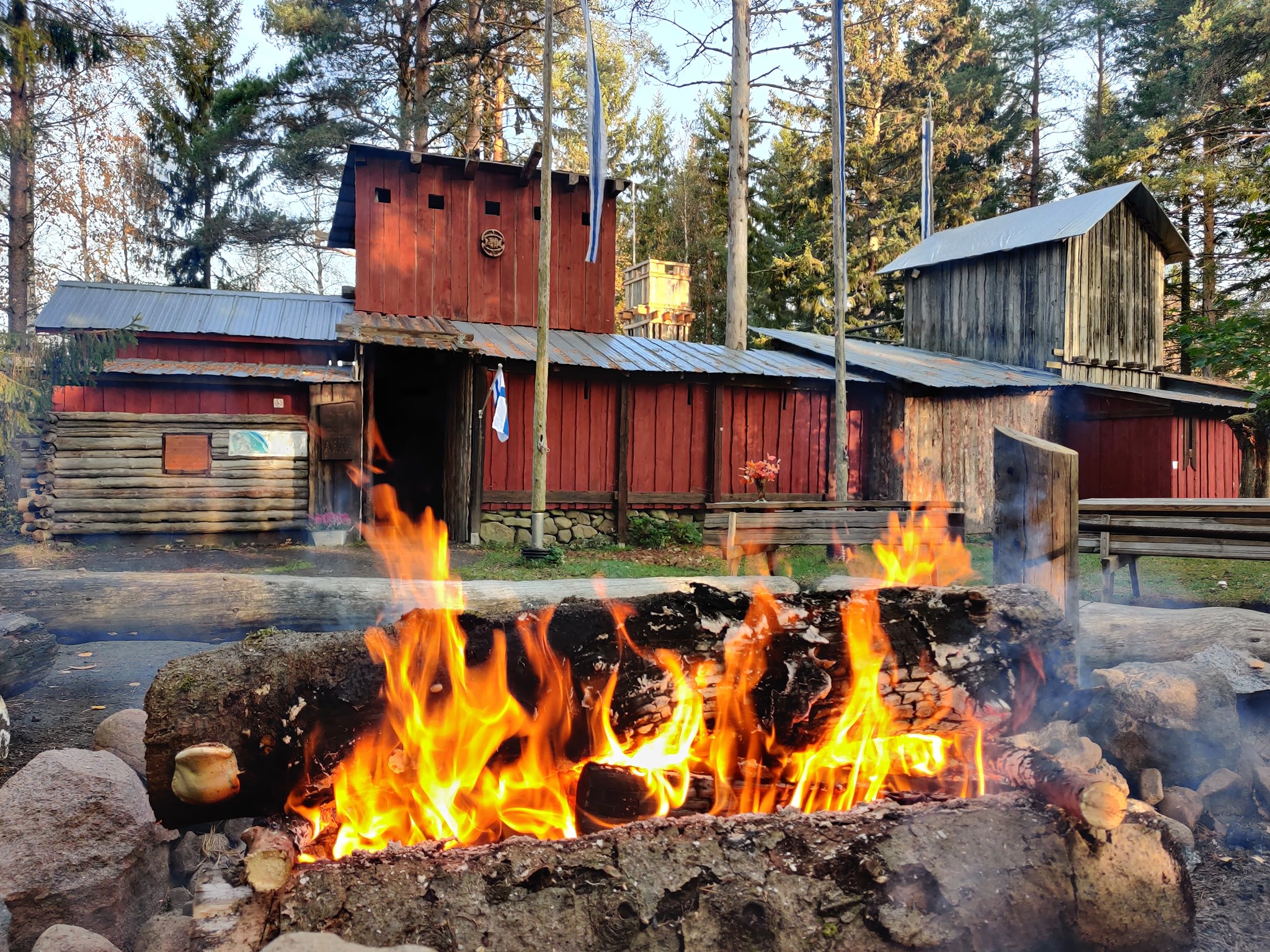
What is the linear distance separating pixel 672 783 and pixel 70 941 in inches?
71.3

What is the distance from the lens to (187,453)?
42.9 feet

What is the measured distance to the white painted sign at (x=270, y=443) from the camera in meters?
13.3

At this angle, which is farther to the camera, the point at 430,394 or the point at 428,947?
the point at 430,394

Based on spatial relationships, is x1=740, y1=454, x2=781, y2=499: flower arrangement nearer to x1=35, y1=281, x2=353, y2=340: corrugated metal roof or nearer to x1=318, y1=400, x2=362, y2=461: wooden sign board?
x1=318, y1=400, x2=362, y2=461: wooden sign board

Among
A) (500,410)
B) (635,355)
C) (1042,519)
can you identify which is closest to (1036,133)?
(635,355)

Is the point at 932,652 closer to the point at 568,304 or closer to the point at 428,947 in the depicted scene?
the point at 428,947

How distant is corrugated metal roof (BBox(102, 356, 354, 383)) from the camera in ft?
41.6

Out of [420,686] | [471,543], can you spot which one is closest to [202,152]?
[471,543]

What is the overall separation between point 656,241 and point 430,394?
23.9 m

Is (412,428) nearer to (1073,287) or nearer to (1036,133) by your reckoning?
(1073,287)

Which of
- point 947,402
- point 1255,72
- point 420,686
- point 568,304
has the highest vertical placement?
point 1255,72

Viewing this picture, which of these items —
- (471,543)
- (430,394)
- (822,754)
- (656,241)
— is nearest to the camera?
(822,754)

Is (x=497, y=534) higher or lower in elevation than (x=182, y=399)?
lower

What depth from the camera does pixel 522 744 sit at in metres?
2.85
